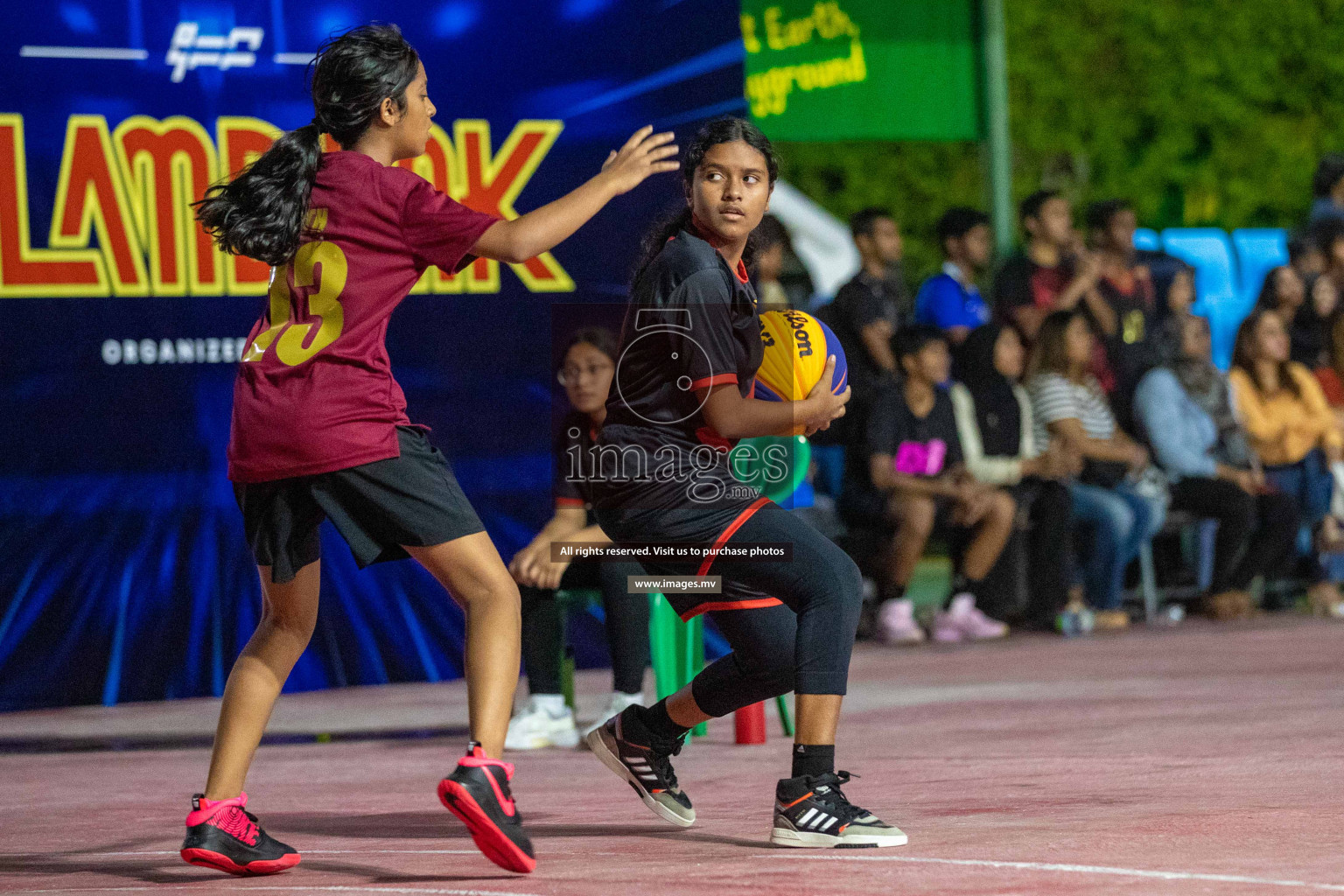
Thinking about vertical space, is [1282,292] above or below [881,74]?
below

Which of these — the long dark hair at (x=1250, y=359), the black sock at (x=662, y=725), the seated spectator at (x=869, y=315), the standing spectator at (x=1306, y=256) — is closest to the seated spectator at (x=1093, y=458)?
the seated spectator at (x=869, y=315)

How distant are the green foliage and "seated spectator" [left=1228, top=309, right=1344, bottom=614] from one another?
10.1 metres

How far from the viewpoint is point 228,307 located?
8.44 metres

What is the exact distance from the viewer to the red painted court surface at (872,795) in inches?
174

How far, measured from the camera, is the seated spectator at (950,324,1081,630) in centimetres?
1034

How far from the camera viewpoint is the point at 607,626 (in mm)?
7094

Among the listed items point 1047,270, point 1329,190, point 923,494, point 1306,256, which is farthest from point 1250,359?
point 923,494

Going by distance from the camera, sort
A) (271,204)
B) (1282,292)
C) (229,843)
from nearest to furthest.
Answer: (271,204) < (229,843) < (1282,292)

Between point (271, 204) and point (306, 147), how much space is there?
182 millimetres

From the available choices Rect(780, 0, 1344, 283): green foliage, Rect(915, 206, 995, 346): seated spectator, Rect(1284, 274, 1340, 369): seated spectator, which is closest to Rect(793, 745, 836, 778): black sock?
Rect(915, 206, 995, 346): seated spectator

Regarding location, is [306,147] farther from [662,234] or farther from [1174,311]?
[1174,311]

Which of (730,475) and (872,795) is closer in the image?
(730,475)

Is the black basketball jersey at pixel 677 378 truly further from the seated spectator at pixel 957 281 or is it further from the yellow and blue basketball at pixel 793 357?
the seated spectator at pixel 957 281

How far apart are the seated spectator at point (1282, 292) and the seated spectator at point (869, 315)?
2.54 meters
